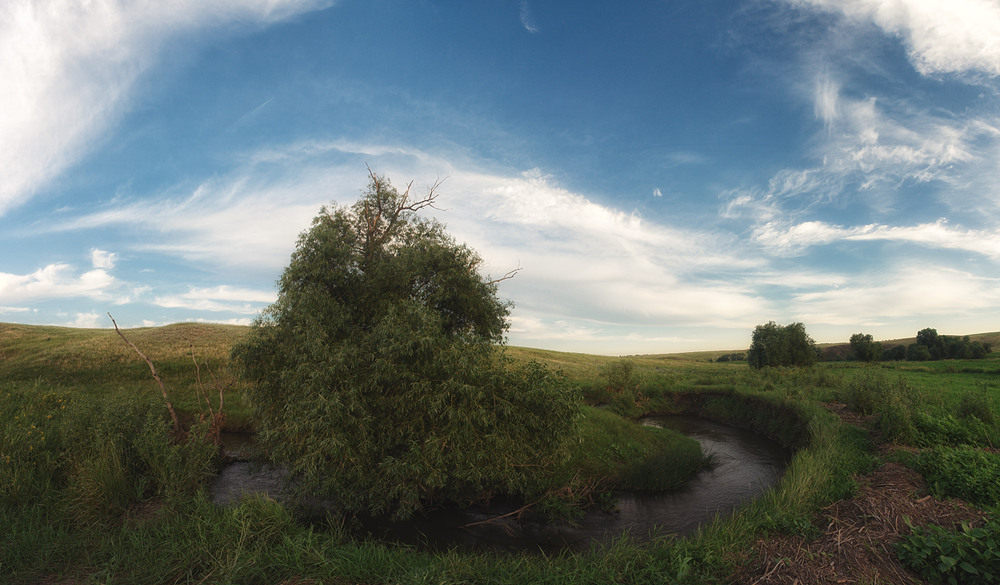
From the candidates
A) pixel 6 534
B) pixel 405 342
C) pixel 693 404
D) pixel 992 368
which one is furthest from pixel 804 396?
pixel 992 368

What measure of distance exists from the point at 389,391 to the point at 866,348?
308 feet

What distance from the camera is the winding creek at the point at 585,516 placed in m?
13.3

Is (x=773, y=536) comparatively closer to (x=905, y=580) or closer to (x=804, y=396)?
(x=905, y=580)

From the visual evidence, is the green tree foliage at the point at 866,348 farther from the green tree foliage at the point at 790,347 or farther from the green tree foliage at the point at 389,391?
the green tree foliage at the point at 389,391

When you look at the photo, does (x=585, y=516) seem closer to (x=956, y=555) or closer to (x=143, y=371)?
(x=956, y=555)

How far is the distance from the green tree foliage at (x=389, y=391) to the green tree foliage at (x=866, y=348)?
291 ft

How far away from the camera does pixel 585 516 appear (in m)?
15.2

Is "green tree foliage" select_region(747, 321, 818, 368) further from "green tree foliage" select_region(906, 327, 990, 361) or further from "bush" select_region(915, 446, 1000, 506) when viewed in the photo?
"bush" select_region(915, 446, 1000, 506)

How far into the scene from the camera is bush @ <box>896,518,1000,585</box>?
647cm

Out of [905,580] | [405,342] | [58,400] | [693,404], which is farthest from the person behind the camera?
[693,404]

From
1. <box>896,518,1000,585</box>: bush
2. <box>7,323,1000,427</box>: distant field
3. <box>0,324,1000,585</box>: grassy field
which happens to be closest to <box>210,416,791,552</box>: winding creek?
<box>0,324,1000,585</box>: grassy field

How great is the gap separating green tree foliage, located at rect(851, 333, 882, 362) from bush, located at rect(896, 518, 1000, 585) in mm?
90103

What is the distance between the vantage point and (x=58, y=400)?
18.0 m

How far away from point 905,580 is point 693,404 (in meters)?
32.1
